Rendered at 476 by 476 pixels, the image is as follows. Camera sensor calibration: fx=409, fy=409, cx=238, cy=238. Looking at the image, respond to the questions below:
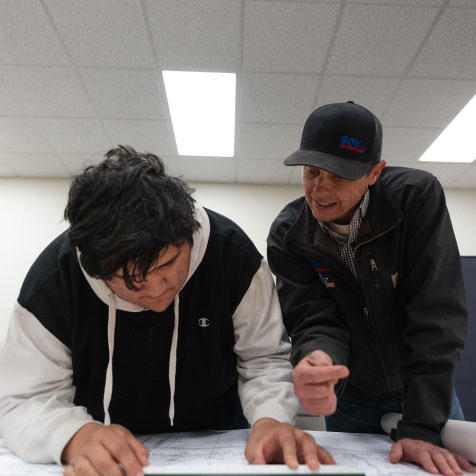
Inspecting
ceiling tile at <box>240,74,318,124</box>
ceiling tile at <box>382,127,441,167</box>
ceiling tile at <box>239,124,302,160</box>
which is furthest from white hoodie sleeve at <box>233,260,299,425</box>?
ceiling tile at <box>382,127,441,167</box>

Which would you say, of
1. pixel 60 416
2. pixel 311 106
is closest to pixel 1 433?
pixel 60 416

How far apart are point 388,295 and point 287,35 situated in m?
1.85

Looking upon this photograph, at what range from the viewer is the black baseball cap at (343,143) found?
1.02 metres

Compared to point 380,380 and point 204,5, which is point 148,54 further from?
point 380,380

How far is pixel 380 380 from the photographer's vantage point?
3.52ft

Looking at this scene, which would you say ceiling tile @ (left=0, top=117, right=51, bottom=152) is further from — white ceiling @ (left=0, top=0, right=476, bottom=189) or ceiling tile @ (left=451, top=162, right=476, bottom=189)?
ceiling tile @ (left=451, top=162, right=476, bottom=189)

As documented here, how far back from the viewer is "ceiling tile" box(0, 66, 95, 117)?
2654mm

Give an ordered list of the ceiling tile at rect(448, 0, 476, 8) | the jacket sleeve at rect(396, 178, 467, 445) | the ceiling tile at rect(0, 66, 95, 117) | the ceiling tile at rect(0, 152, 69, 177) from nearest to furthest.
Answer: the jacket sleeve at rect(396, 178, 467, 445)
the ceiling tile at rect(448, 0, 476, 8)
the ceiling tile at rect(0, 66, 95, 117)
the ceiling tile at rect(0, 152, 69, 177)

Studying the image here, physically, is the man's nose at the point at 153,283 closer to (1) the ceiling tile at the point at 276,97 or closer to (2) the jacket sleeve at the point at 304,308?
(2) the jacket sleeve at the point at 304,308

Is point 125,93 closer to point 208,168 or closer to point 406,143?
point 208,168

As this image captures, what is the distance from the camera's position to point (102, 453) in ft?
2.08

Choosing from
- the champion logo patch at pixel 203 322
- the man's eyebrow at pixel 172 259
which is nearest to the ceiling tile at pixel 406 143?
the champion logo patch at pixel 203 322

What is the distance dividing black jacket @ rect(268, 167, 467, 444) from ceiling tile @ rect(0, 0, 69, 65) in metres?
1.95

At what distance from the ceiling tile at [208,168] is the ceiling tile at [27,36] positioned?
5.15 ft
